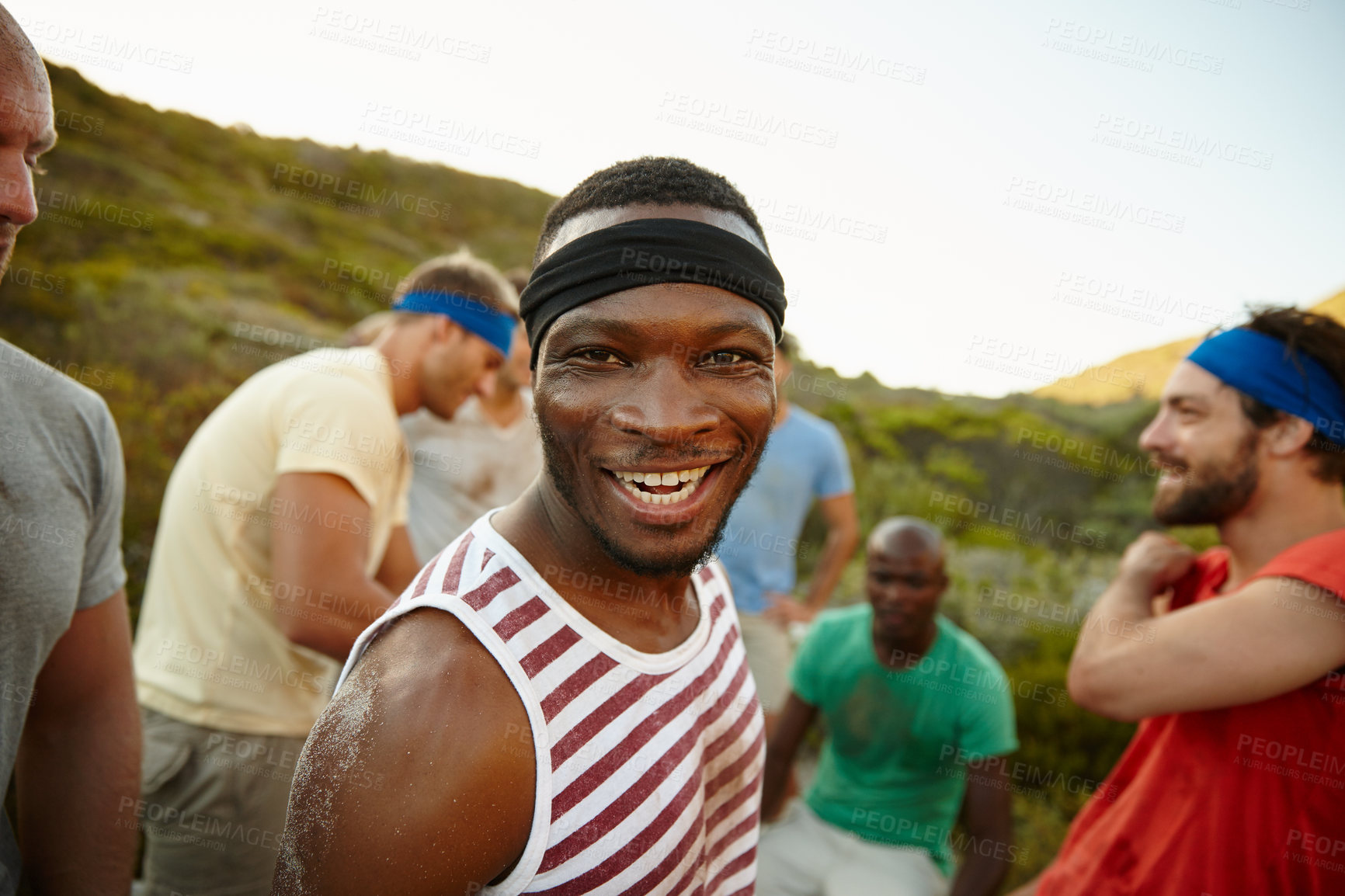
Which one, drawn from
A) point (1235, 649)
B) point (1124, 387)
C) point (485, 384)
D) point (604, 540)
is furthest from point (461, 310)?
point (1124, 387)

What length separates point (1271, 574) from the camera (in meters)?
2.33

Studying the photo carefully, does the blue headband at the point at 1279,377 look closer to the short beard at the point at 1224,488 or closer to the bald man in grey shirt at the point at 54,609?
the short beard at the point at 1224,488

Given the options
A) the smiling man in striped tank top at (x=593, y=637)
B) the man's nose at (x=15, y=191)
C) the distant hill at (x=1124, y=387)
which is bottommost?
the smiling man in striped tank top at (x=593, y=637)

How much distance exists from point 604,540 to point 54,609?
51.0 inches

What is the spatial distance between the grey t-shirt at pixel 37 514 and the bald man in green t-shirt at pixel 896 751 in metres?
3.43

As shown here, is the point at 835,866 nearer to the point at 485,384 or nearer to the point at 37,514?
the point at 485,384

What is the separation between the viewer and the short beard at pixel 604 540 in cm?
148

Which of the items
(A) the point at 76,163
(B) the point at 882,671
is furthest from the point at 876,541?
(A) the point at 76,163

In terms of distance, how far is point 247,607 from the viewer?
2922 millimetres

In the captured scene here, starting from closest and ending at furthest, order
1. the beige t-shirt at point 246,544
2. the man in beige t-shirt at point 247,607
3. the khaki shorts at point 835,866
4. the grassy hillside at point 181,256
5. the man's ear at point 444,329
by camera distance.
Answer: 1. the man in beige t-shirt at point 247,607
2. the beige t-shirt at point 246,544
3. the man's ear at point 444,329
4. the khaki shorts at point 835,866
5. the grassy hillside at point 181,256

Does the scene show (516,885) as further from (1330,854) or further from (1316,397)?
(1316,397)

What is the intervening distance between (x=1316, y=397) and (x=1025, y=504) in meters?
10.3

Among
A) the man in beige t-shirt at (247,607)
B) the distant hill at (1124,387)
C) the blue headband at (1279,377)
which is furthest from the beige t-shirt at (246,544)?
the distant hill at (1124,387)

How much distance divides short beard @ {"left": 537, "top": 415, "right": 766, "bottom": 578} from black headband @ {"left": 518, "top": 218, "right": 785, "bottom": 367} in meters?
0.27
